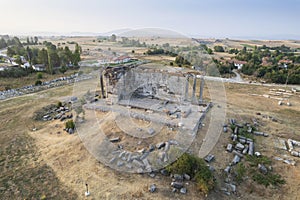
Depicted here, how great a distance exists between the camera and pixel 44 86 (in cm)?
2977

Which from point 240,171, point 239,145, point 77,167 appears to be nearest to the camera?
point 240,171

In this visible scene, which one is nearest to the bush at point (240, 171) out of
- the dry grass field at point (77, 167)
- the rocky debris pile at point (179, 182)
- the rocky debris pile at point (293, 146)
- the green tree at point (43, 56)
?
the dry grass field at point (77, 167)

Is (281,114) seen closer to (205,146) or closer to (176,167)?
(205,146)

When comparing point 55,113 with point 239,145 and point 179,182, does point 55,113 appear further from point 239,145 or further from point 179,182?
point 239,145

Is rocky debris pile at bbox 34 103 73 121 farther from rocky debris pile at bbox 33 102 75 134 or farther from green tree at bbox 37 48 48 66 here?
green tree at bbox 37 48 48 66

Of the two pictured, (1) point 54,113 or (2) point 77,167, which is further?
(1) point 54,113

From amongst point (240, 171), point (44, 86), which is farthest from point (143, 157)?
point (44, 86)

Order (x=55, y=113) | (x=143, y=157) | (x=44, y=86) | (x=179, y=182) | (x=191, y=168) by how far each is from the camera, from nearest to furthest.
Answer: (x=179, y=182) → (x=191, y=168) → (x=143, y=157) → (x=55, y=113) → (x=44, y=86)

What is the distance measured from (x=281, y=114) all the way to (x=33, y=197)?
Result: 22.5 metres

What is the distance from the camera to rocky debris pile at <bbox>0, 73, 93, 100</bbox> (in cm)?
2579

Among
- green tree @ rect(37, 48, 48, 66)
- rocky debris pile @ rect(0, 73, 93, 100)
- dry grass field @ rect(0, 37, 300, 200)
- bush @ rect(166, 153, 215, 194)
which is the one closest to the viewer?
dry grass field @ rect(0, 37, 300, 200)

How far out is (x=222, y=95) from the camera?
2664cm

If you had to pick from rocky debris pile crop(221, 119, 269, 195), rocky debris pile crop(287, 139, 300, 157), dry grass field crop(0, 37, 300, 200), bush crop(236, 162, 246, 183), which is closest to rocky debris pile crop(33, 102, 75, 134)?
dry grass field crop(0, 37, 300, 200)

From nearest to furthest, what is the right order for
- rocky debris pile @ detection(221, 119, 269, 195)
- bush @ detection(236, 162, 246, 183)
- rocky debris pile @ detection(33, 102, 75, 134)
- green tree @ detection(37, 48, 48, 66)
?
rocky debris pile @ detection(221, 119, 269, 195) → bush @ detection(236, 162, 246, 183) → rocky debris pile @ detection(33, 102, 75, 134) → green tree @ detection(37, 48, 48, 66)
